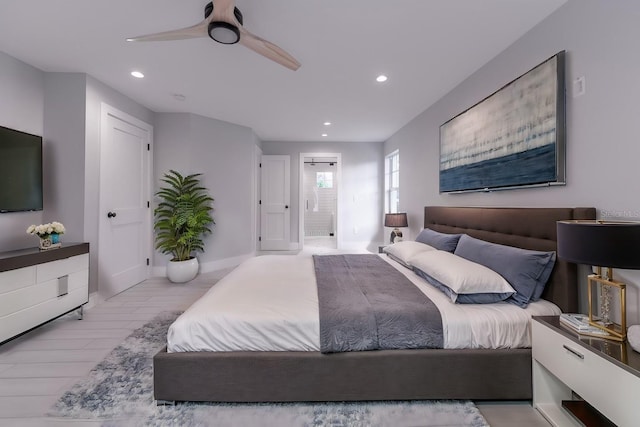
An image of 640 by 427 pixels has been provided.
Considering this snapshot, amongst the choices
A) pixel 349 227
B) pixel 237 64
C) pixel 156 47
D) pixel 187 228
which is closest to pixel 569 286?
pixel 237 64

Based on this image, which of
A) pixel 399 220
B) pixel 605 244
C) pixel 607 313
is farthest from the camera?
pixel 399 220

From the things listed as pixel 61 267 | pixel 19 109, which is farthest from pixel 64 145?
pixel 61 267

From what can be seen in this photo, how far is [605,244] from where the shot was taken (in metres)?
1.13

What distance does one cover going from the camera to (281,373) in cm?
145

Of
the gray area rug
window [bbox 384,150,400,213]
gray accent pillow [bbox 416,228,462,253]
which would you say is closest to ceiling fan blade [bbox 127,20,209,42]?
the gray area rug

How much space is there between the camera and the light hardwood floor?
1.45m

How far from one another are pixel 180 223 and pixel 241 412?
2.79m

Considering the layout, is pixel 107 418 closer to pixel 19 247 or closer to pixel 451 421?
pixel 451 421

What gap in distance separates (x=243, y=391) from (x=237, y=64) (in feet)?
8.70

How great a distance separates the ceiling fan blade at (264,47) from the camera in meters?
1.75

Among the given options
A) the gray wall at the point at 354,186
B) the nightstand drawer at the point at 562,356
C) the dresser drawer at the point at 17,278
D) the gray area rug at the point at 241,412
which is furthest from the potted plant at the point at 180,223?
the nightstand drawer at the point at 562,356

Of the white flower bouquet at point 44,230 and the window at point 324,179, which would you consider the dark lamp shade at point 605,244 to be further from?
the window at point 324,179

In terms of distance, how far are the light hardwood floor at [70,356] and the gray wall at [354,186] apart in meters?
3.31

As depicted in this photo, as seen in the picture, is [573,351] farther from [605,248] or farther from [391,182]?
[391,182]
